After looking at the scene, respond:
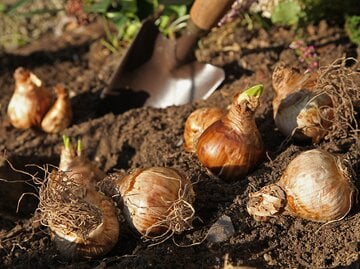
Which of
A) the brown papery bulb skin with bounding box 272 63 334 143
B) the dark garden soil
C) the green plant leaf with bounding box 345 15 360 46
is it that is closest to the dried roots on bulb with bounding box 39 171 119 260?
the dark garden soil

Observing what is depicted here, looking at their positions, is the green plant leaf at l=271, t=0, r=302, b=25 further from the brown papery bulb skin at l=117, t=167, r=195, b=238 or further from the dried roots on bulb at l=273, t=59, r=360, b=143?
the brown papery bulb skin at l=117, t=167, r=195, b=238

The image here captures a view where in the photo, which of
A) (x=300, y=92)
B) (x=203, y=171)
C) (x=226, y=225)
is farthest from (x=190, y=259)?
(x=300, y=92)

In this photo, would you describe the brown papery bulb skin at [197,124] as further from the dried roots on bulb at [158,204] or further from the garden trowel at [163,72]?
the garden trowel at [163,72]

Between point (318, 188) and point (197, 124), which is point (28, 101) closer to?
point (197, 124)

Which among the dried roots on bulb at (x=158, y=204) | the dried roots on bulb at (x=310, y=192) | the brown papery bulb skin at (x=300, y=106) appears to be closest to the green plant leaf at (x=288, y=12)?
the brown papery bulb skin at (x=300, y=106)

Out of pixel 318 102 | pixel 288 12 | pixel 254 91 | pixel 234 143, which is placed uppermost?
pixel 254 91

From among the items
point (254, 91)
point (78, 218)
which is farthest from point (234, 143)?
point (78, 218)
